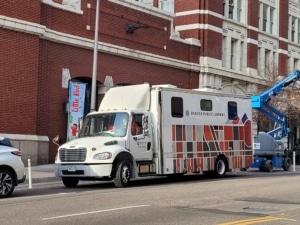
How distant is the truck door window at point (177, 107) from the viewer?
18078 mm

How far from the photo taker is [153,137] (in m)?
17.6

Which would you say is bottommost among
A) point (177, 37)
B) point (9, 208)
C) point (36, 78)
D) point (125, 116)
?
point (9, 208)

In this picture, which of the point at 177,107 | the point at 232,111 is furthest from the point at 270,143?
the point at 177,107

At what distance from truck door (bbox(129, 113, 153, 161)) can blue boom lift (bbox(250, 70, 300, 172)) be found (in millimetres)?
11301

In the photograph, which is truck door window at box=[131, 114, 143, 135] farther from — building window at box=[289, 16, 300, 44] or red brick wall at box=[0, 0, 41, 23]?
building window at box=[289, 16, 300, 44]

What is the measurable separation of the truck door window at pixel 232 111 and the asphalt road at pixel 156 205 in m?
4.80

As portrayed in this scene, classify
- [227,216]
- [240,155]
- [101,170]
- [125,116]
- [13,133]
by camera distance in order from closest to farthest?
[227,216]
[101,170]
[125,116]
[240,155]
[13,133]

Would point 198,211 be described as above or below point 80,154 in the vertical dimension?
below

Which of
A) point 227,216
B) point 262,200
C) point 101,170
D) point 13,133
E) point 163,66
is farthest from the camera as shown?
point 163,66

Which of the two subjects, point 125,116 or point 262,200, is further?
point 125,116

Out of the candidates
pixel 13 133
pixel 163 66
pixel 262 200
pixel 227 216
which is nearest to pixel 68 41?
pixel 13 133

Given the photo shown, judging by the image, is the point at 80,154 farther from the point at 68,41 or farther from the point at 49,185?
the point at 68,41

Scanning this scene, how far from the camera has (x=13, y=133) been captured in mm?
23719

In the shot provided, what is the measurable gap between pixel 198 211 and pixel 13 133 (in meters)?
14.7
